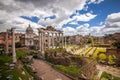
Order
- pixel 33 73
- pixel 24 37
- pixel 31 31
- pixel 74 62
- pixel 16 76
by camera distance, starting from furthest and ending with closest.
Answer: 1. pixel 31 31
2. pixel 24 37
3. pixel 74 62
4. pixel 33 73
5. pixel 16 76

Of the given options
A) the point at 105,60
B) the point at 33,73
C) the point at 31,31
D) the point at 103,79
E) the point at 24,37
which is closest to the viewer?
the point at 33,73

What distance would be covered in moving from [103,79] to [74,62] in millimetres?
9120

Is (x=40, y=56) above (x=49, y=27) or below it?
below

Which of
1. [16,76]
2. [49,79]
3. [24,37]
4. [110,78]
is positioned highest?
[24,37]

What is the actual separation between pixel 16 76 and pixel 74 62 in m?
19.5

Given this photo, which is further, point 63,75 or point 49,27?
point 49,27

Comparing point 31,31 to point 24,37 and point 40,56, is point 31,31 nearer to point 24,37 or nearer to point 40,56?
point 24,37

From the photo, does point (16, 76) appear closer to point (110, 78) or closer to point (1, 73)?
point (1, 73)

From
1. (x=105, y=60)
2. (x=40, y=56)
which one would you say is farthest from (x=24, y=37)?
(x=105, y=60)

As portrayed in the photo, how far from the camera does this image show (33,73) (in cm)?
2617

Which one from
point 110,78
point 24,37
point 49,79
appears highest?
point 24,37

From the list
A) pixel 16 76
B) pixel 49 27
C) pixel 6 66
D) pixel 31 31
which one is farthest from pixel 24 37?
pixel 16 76

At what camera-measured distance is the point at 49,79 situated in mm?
24578

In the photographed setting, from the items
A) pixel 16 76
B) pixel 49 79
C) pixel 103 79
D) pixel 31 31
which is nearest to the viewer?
pixel 16 76
